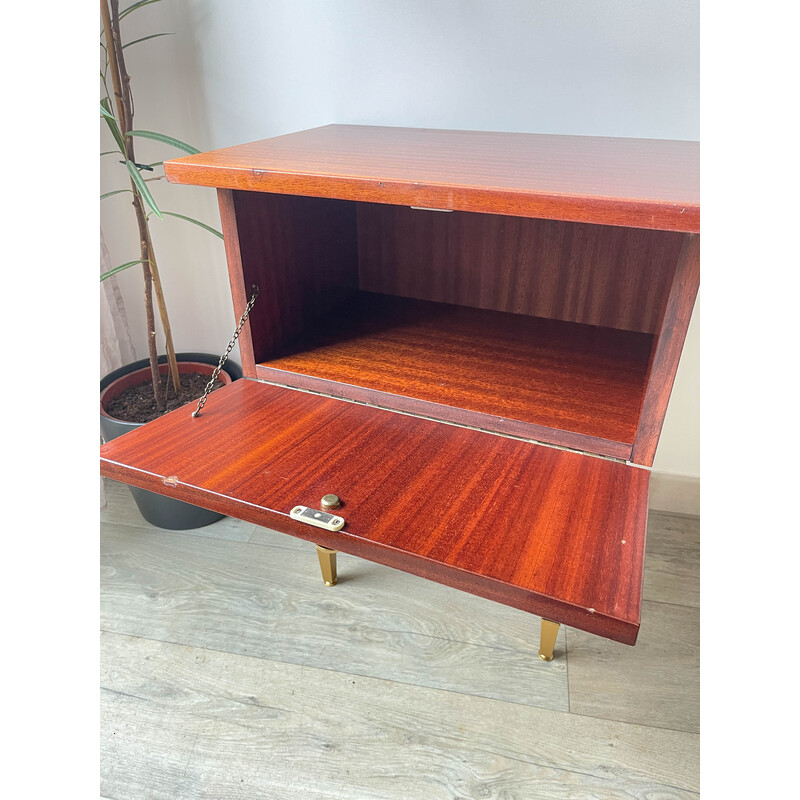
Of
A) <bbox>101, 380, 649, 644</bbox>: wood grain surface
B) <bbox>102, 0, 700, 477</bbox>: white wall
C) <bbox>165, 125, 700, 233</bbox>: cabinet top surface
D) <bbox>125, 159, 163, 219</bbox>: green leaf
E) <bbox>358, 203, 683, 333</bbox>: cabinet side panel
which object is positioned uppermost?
<bbox>102, 0, 700, 477</bbox>: white wall

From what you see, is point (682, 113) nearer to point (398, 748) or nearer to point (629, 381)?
point (629, 381)

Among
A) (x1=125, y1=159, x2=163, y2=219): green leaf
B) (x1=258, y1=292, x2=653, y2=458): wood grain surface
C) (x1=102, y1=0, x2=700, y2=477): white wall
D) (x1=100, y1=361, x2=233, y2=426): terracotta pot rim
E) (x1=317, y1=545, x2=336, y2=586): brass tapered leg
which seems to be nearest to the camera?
(x1=258, y1=292, x2=653, y2=458): wood grain surface

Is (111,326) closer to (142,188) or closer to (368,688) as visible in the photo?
(142,188)

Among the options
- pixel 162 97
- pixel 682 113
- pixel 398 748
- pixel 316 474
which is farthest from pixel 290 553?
pixel 682 113

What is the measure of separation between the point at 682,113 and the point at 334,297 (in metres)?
0.56

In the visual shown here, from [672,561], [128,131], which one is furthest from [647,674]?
[128,131]

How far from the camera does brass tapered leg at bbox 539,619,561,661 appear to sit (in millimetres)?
1083

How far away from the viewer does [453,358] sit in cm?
84

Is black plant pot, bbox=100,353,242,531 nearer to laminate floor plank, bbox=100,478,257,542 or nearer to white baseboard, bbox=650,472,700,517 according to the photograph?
laminate floor plank, bbox=100,478,257,542

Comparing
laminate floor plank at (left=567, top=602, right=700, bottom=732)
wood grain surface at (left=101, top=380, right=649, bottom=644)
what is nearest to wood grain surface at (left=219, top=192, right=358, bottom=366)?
wood grain surface at (left=101, top=380, right=649, bottom=644)

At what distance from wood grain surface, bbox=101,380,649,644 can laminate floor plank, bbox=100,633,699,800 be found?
0.58m

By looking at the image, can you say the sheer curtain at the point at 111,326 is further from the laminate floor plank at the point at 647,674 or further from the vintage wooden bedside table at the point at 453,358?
the laminate floor plank at the point at 647,674

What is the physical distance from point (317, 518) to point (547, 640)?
69cm

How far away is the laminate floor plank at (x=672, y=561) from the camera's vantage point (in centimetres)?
127
